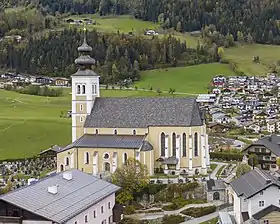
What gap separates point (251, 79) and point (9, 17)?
231ft

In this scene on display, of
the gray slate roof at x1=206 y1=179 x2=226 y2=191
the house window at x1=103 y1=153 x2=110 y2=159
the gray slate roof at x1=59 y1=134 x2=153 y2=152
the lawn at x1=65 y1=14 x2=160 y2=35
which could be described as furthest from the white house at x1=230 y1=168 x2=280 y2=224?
the lawn at x1=65 y1=14 x2=160 y2=35

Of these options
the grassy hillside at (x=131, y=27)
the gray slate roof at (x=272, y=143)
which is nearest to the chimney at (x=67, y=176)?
the gray slate roof at (x=272, y=143)

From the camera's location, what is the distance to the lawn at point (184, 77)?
124 m

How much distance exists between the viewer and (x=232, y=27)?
185 metres

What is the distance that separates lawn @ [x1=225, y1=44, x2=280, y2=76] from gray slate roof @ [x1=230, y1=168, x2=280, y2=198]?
102062 mm

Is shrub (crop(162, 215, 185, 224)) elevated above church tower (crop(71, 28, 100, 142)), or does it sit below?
below

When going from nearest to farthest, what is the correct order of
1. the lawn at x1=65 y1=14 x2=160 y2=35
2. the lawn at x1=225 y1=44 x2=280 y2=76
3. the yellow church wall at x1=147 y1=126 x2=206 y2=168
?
the yellow church wall at x1=147 y1=126 x2=206 y2=168, the lawn at x1=225 y1=44 x2=280 y2=76, the lawn at x1=65 y1=14 x2=160 y2=35

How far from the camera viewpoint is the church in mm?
56062

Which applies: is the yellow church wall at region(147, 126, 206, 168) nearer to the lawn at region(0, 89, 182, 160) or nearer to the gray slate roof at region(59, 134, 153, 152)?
the gray slate roof at region(59, 134, 153, 152)

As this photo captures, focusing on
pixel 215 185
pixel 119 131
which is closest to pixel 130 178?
pixel 215 185

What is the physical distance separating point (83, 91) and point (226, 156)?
15.9 m

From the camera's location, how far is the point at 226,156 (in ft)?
213

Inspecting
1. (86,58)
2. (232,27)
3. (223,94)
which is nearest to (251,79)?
(223,94)

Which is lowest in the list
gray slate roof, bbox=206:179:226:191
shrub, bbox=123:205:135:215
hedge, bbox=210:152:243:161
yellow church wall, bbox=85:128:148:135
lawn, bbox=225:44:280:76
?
lawn, bbox=225:44:280:76
